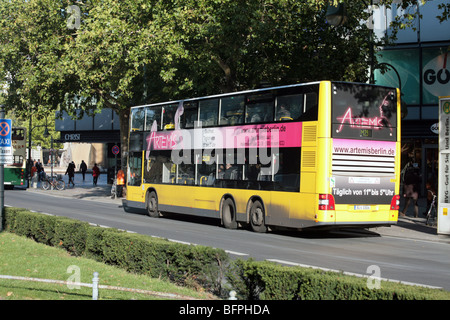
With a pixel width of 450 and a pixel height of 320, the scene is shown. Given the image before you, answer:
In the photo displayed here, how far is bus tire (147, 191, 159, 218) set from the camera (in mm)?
25281

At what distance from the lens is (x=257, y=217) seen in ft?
65.1

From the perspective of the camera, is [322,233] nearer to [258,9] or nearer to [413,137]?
[258,9]

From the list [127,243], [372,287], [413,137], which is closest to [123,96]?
[413,137]

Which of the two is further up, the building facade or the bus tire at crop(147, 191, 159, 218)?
the building facade

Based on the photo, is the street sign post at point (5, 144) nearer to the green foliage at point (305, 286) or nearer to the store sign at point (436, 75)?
the green foliage at point (305, 286)

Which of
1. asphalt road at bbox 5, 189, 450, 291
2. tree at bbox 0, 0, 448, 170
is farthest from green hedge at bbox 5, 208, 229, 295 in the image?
tree at bbox 0, 0, 448, 170

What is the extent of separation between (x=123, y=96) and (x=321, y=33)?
37.0 ft

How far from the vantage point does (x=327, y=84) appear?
17.1m

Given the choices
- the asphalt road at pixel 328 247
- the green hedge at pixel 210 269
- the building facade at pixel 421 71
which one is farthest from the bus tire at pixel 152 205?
the building facade at pixel 421 71

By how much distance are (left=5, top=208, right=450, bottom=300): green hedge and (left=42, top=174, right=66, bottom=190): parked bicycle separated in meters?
31.8

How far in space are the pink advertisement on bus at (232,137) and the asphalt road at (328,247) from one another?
2.69m

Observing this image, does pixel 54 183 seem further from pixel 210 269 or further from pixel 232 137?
pixel 210 269

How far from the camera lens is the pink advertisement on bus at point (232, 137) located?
59.7 feet

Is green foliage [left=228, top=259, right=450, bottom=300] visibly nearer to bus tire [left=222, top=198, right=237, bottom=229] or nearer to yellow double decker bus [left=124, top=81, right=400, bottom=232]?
yellow double decker bus [left=124, top=81, right=400, bottom=232]
